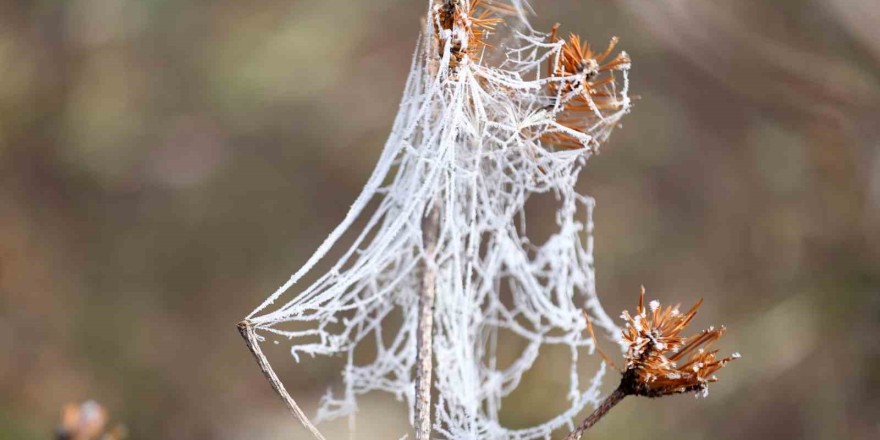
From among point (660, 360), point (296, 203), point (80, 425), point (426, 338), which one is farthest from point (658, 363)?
point (296, 203)

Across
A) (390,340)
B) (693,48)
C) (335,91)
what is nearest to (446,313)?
(390,340)

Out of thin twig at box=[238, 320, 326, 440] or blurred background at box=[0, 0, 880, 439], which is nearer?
thin twig at box=[238, 320, 326, 440]

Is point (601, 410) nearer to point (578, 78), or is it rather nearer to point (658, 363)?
point (658, 363)

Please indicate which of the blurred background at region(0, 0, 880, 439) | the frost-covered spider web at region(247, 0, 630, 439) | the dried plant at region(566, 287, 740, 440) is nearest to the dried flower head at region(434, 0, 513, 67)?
the frost-covered spider web at region(247, 0, 630, 439)

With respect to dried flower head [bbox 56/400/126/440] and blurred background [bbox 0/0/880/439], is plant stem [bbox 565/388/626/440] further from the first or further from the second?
blurred background [bbox 0/0/880/439]

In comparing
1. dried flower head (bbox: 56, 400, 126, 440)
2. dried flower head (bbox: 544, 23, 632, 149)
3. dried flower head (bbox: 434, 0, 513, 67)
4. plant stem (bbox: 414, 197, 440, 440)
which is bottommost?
dried flower head (bbox: 56, 400, 126, 440)

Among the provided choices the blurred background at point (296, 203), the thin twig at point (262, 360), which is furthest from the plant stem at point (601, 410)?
the blurred background at point (296, 203)
